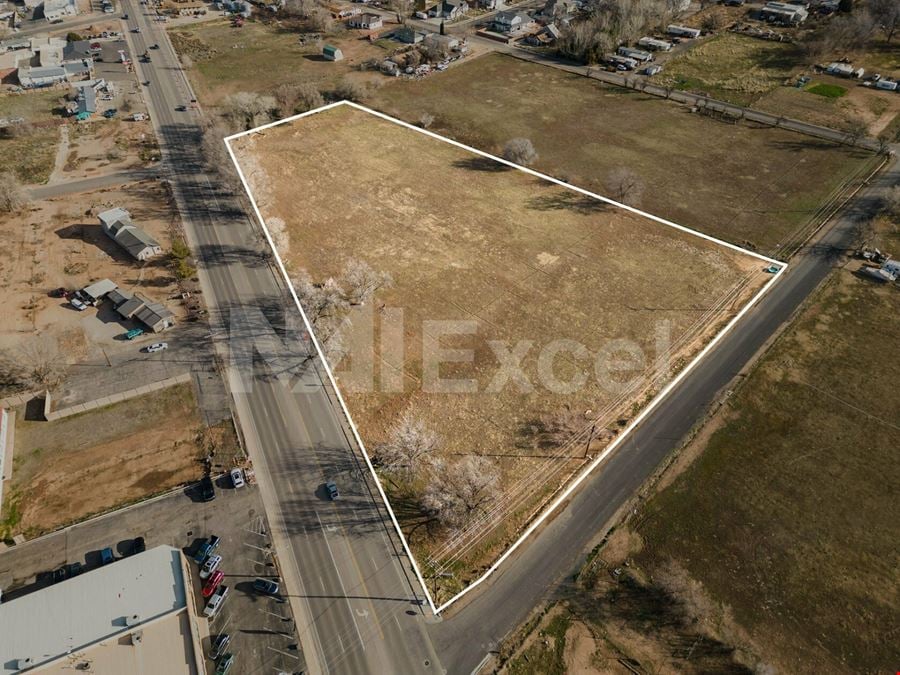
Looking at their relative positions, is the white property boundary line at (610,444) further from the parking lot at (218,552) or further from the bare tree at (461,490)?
the parking lot at (218,552)

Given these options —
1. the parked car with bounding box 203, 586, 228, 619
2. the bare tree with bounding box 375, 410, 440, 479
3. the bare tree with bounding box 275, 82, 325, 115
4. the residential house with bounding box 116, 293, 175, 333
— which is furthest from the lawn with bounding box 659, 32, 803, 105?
the parked car with bounding box 203, 586, 228, 619

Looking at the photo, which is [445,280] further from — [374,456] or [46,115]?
[46,115]

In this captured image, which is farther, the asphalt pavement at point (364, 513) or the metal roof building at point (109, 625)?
the asphalt pavement at point (364, 513)

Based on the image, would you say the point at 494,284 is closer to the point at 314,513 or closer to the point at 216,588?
the point at 314,513

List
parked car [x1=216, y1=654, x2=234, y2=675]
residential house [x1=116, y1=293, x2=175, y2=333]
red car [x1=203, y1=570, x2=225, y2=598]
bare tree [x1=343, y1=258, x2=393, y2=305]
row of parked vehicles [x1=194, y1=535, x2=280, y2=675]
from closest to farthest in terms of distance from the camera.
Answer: parked car [x1=216, y1=654, x2=234, y2=675] < row of parked vehicles [x1=194, y1=535, x2=280, y2=675] < red car [x1=203, y1=570, x2=225, y2=598] < residential house [x1=116, y1=293, x2=175, y2=333] < bare tree [x1=343, y1=258, x2=393, y2=305]

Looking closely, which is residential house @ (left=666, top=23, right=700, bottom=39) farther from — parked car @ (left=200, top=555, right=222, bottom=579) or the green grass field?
parked car @ (left=200, top=555, right=222, bottom=579)

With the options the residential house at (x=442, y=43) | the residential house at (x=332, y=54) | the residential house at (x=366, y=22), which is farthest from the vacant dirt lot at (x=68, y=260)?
the residential house at (x=366, y=22)

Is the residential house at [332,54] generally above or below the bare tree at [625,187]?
above

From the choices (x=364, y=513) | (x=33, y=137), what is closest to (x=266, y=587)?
(x=364, y=513)
